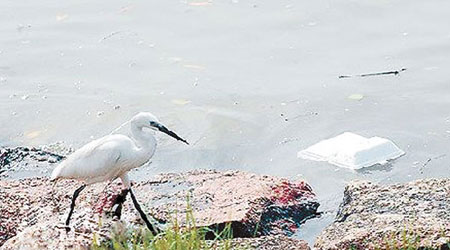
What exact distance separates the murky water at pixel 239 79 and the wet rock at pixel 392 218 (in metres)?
0.72

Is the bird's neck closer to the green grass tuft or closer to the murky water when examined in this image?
the green grass tuft

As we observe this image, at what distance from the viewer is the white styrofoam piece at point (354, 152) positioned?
23.1ft

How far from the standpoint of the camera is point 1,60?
942 centimetres

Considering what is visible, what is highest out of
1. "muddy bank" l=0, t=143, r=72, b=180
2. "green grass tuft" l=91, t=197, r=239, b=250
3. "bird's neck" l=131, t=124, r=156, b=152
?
"bird's neck" l=131, t=124, r=156, b=152

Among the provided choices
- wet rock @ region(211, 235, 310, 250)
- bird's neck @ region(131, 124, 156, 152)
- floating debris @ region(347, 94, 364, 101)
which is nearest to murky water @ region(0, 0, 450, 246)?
floating debris @ region(347, 94, 364, 101)

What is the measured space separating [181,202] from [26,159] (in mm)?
1871

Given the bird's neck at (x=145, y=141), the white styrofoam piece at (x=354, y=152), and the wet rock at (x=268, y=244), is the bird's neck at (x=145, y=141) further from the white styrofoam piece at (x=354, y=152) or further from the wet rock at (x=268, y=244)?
the white styrofoam piece at (x=354, y=152)

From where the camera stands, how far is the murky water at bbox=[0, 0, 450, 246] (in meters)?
7.45

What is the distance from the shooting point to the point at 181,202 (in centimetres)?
599

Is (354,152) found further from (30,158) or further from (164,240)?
(164,240)

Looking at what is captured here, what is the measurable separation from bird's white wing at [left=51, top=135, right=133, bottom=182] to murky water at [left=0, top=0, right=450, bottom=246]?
1446 mm

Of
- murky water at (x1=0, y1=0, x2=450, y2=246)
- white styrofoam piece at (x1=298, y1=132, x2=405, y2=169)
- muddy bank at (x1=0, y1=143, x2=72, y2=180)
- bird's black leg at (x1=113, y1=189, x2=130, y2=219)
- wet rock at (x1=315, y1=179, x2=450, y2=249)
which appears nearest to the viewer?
wet rock at (x1=315, y1=179, x2=450, y2=249)

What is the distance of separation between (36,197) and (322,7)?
455 cm

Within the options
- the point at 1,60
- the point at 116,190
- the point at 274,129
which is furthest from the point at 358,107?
the point at 1,60
